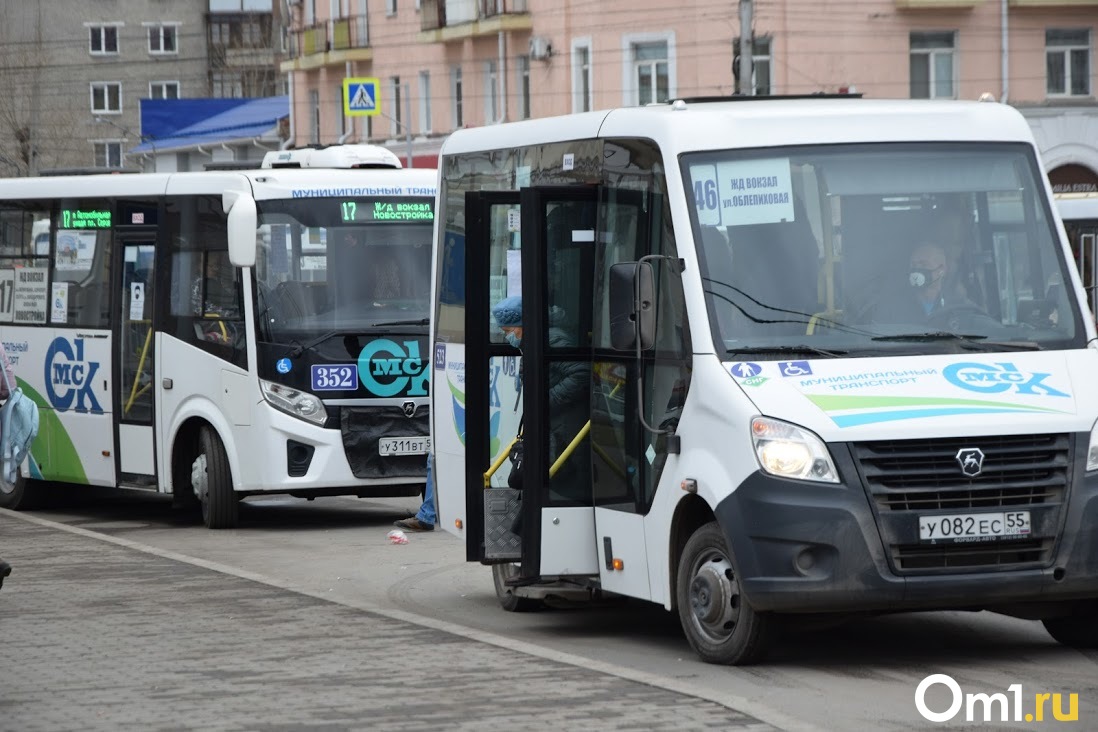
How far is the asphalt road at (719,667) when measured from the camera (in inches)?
330

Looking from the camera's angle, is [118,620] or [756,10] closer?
[118,620]

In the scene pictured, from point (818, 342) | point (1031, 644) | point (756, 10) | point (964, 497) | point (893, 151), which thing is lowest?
point (1031, 644)

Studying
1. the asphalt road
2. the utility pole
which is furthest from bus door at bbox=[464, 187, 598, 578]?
the utility pole

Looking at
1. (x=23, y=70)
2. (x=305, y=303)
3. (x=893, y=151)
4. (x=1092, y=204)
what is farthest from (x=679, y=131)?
(x=23, y=70)

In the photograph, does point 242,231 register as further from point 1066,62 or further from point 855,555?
point 1066,62

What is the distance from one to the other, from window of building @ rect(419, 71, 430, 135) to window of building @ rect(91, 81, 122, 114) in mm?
39112

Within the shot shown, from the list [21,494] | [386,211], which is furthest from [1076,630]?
[21,494]

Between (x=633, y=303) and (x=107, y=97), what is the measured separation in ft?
285

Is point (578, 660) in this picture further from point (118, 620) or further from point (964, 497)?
point (118, 620)

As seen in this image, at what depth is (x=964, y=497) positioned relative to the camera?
29.2 feet

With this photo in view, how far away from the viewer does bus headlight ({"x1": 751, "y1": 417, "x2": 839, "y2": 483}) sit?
348 inches

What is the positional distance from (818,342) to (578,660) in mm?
1722

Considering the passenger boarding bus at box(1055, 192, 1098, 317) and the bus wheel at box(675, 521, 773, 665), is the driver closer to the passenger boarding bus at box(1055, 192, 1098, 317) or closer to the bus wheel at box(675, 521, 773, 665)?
the bus wheel at box(675, 521, 773, 665)

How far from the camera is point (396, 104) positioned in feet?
193
